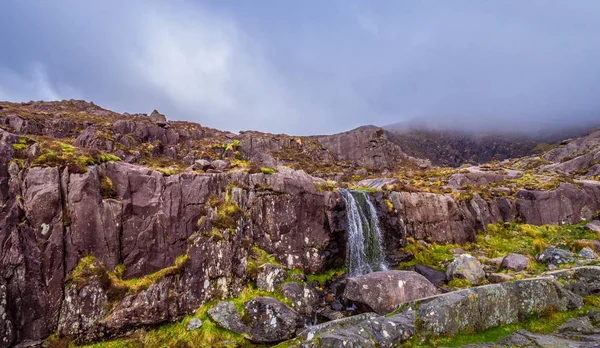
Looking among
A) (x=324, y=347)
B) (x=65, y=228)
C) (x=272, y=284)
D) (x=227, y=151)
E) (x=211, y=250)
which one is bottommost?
A: (x=272, y=284)

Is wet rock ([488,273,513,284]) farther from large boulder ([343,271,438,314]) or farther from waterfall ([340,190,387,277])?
waterfall ([340,190,387,277])

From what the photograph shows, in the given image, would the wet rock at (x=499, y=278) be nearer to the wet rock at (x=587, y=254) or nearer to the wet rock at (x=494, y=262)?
the wet rock at (x=494, y=262)

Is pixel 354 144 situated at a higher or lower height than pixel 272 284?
higher

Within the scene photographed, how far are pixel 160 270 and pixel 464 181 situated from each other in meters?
46.9

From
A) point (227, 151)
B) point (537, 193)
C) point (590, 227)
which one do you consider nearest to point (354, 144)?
point (227, 151)

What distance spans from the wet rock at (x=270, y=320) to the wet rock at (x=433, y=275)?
35.6 ft

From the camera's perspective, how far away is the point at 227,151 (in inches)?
2438

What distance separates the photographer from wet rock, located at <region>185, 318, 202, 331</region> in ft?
46.5

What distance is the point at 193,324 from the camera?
14336 mm

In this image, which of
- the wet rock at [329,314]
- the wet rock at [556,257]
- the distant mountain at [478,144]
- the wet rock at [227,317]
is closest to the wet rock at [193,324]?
the wet rock at [227,317]

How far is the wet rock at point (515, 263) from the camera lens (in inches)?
743

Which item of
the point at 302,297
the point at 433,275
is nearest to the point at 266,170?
the point at 302,297

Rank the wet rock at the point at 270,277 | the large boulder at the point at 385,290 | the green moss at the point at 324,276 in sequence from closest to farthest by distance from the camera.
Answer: the large boulder at the point at 385,290, the wet rock at the point at 270,277, the green moss at the point at 324,276

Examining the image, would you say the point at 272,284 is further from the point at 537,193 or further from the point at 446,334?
the point at 537,193
